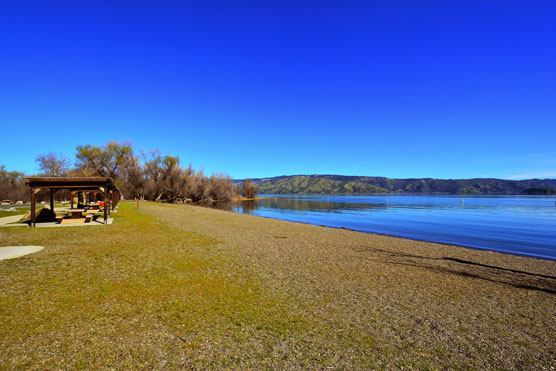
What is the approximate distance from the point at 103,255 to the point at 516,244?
2186 centimetres

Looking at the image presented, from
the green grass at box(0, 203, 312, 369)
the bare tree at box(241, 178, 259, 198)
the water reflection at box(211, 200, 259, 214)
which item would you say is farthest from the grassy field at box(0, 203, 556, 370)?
the bare tree at box(241, 178, 259, 198)

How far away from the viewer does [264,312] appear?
16.7 ft

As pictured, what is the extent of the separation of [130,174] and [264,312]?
213ft

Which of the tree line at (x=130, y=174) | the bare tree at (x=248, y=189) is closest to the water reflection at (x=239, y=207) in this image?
the tree line at (x=130, y=174)

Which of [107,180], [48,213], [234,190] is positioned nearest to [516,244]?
Answer: [107,180]

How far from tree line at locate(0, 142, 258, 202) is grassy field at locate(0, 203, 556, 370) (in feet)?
166

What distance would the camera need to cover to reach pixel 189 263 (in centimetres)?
A: 828

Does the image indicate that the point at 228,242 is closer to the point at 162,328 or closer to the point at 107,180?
the point at 162,328

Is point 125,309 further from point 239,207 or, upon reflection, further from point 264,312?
point 239,207

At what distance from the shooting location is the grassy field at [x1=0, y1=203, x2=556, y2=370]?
12.3 feet

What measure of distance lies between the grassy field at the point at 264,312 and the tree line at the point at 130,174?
166 feet

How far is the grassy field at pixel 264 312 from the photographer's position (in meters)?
3.74

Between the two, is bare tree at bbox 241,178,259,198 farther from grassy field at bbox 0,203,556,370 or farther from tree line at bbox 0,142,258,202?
grassy field at bbox 0,203,556,370

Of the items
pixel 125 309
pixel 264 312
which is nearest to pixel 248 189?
pixel 125 309
